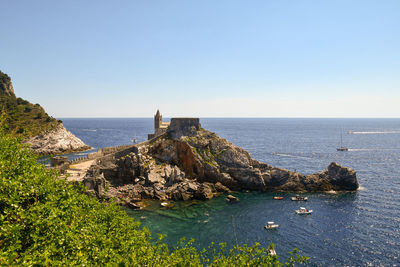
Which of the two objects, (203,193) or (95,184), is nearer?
(95,184)

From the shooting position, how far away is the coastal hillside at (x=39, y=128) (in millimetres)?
98438

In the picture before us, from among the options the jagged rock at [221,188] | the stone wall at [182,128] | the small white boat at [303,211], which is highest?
the stone wall at [182,128]

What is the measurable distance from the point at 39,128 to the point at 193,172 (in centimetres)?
8482

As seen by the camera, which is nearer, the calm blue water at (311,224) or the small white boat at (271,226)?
the calm blue water at (311,224)

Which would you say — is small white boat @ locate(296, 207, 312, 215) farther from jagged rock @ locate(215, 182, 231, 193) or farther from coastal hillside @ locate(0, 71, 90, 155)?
coastal hillside @ locate(0, 71, 90, 155)

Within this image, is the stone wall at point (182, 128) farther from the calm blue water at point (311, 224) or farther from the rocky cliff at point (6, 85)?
the rocky cliff at point (6, 85)

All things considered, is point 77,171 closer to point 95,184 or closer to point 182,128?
point 95,184

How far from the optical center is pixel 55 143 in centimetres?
10200

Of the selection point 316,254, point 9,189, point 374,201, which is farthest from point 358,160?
point 9,189

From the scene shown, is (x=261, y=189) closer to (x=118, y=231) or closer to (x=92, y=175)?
(x=92, y=175)

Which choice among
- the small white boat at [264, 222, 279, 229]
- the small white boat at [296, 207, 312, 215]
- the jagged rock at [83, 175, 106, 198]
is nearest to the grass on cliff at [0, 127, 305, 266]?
the small white boat at [264, 222, 279, 229]

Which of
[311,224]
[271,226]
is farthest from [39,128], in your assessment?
[311,224]

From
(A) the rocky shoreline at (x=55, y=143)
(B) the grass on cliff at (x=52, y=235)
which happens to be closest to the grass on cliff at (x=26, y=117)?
(A) the rocky shoreline at (x=55, y=143)

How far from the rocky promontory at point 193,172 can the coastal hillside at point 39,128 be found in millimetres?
58499
